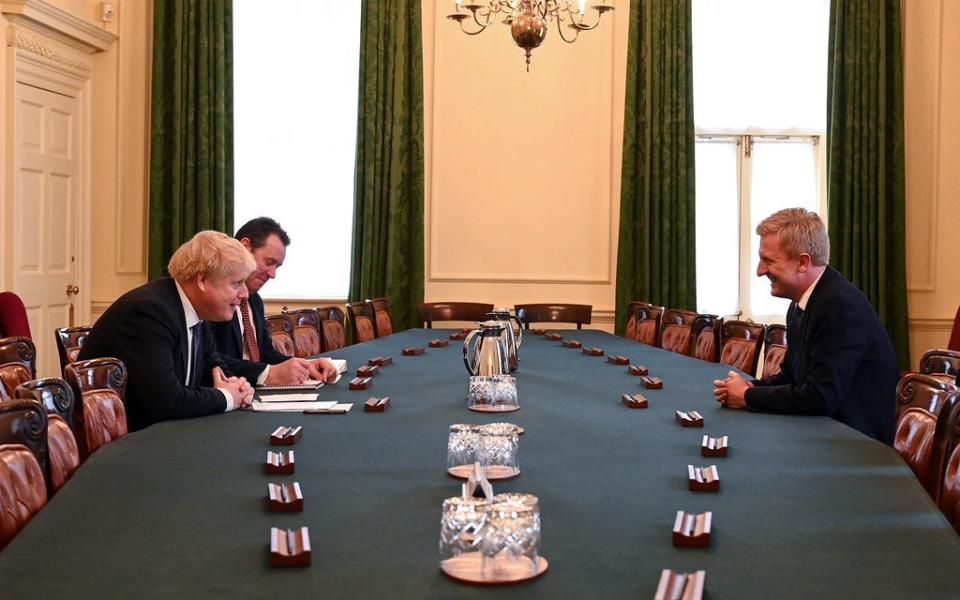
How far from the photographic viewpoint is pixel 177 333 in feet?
11.4

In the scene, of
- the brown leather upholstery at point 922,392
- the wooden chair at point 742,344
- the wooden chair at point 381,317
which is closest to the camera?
the brown leather upholstery at point 922,392

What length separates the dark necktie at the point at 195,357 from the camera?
11.9 feet

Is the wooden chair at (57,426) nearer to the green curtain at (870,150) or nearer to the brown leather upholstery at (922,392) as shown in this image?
the brown leather upholstery at (922,392)

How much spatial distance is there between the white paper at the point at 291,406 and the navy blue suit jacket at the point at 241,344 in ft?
2.34

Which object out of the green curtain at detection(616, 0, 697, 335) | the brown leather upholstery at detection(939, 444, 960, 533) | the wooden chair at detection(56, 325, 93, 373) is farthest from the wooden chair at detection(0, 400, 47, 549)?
the green curtain at detection(616, 0, 697, 335)

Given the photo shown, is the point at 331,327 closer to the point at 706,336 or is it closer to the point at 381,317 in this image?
the point at 381,317

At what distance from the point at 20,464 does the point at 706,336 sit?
166 inches

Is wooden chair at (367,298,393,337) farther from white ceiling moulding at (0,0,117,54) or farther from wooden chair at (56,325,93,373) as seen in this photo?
wooden chair at (56,325,93,373)

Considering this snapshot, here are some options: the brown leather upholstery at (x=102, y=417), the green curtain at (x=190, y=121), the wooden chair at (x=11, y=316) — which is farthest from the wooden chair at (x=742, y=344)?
the green curtain at (x=190, y=121)

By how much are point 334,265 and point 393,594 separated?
23.9 ft

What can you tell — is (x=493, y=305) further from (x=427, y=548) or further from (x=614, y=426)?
(x=427, y=548)

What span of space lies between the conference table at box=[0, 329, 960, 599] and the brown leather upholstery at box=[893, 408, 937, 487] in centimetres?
6

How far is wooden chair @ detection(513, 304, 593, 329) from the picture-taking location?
25.8 feet

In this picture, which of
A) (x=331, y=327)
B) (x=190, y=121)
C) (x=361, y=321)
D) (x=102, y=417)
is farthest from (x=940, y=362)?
(x=190, y=121)
